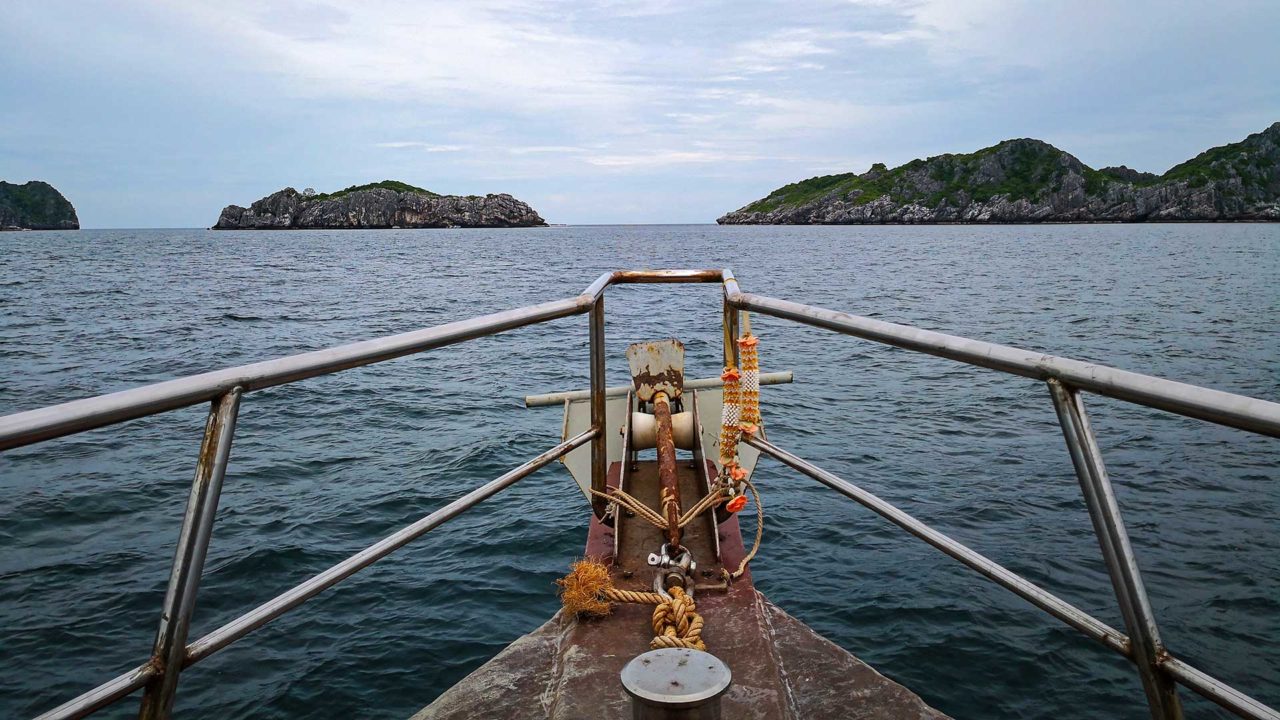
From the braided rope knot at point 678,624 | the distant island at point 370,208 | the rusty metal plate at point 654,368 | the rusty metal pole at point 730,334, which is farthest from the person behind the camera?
the distant island at point 370,208

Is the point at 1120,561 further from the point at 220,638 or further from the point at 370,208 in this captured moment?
the point at 370,208

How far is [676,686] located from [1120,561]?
101cm

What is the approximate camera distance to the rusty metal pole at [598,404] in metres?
3.58

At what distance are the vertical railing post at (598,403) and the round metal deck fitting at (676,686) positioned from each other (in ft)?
5.84

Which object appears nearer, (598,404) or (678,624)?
(678,624)

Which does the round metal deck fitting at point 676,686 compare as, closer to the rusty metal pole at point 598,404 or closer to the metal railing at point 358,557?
the metal railing at point 358,557

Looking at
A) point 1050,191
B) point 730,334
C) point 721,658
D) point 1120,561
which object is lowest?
point 721,658

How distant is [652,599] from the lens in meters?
2.88

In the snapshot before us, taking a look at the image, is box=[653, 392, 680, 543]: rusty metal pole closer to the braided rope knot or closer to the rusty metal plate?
the rusty metal plate

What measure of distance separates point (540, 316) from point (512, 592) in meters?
5.02

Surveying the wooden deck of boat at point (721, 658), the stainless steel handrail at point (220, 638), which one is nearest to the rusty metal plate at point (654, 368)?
the wooden deck of boat at point (721, 658)

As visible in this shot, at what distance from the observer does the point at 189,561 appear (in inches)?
57.9

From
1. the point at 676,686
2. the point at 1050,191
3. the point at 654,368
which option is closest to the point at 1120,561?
the point at 676,686

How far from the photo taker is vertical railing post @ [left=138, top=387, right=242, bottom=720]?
1.47 meters
